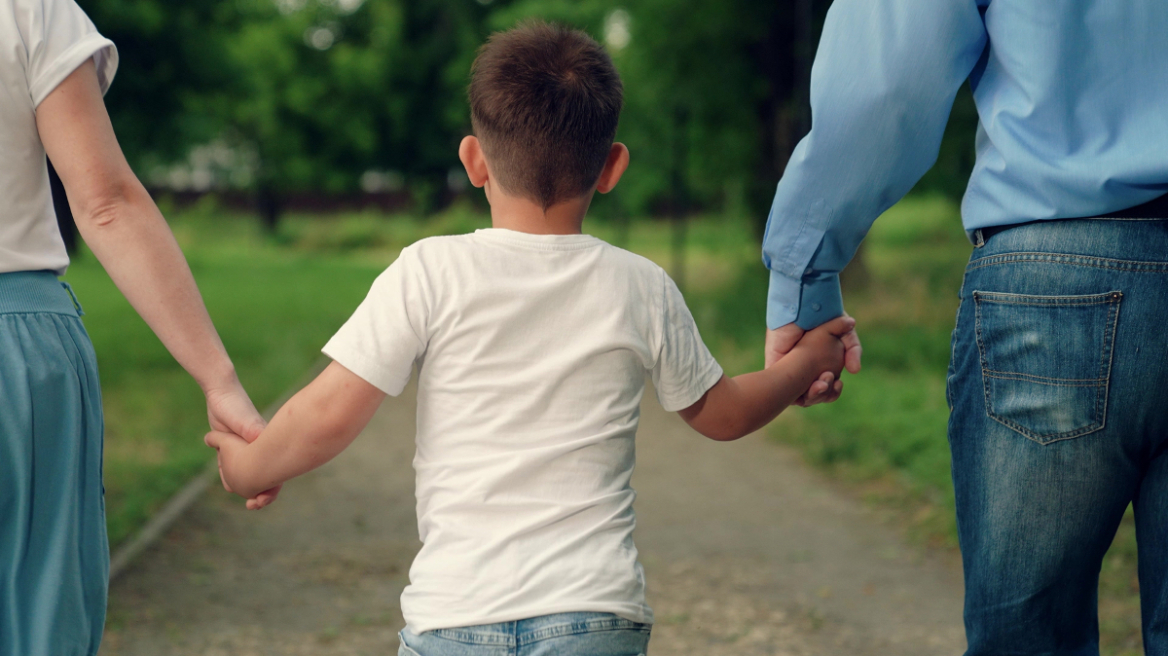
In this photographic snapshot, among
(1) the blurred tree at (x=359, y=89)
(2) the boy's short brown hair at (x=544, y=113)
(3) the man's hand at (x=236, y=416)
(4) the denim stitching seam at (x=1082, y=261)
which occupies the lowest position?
(1) the blurred tree at (x=359, y=89)

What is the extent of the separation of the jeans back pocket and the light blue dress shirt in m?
0.14

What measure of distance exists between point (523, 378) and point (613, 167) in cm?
42

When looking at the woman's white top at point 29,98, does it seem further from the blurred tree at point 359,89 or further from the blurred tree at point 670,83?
the blurred tree at point 359,89

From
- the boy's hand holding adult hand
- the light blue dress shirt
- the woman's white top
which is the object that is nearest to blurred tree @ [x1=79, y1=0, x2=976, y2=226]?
the light blue dress shirt

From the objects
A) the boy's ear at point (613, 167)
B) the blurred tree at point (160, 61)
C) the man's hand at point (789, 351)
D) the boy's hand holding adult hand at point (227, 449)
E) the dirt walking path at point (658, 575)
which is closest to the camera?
the boy's ear at point (613, 167)

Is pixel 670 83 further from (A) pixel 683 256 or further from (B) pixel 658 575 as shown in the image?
(B) pixel 658 575

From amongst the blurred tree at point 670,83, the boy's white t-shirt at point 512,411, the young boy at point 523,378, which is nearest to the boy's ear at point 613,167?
the young boy at point 523,378

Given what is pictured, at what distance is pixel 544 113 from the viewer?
1.88 meters

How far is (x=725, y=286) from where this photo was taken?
15.5 m

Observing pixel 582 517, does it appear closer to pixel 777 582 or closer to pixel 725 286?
pixel 777 582

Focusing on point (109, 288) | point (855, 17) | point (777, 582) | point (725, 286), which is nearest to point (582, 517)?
point (855, 17)

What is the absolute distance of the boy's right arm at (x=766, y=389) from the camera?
6.82ft

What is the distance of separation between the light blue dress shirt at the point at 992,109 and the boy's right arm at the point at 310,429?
3.21ft

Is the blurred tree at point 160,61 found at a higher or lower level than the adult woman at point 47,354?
lower
